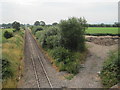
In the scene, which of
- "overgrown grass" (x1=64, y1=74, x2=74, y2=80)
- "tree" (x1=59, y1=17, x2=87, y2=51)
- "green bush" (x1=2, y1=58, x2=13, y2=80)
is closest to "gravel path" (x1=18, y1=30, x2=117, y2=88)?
"overgrown grass" (x1=64, y1=74, x2=74, y2=80)

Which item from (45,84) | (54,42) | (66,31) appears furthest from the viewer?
(54,42)

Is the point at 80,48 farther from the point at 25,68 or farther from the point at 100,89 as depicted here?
the point at 100,89

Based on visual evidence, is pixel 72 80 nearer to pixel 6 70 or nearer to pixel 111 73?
pixel 111 73

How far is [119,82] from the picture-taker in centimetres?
1200

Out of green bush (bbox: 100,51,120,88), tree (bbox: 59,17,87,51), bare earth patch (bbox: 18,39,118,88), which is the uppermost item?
tree (bbox: 59,17,87,51)

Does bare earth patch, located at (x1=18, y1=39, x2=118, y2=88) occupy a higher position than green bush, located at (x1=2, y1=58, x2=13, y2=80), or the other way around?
green bush, located at (x1=2, y1=58, x2=13, y2=80)

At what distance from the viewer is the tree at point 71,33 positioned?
2273 cm

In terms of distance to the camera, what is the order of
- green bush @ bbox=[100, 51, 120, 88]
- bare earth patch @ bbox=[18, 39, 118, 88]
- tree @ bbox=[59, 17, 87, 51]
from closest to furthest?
green bush @ bbox=[100, 51, 120, 88]
bare earth patch @ bbox=[18, 39, 118, 88]
tree @ bbox=[59, 17, 87, 51]

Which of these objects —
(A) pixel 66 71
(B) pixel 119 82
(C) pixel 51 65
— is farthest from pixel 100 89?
(C) pixel 51 65

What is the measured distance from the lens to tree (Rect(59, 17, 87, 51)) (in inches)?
895

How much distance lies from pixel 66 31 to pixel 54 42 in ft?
10.2

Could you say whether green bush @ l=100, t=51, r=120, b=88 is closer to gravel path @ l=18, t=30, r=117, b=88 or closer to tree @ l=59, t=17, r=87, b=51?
gravel path @ l=18, t=30, r=117, b=88

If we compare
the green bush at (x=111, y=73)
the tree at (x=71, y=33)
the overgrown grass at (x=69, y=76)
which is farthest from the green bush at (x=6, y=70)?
the tree at (x=71, y=33)

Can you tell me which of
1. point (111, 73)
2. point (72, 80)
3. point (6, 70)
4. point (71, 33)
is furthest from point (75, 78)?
point (71, 33)
